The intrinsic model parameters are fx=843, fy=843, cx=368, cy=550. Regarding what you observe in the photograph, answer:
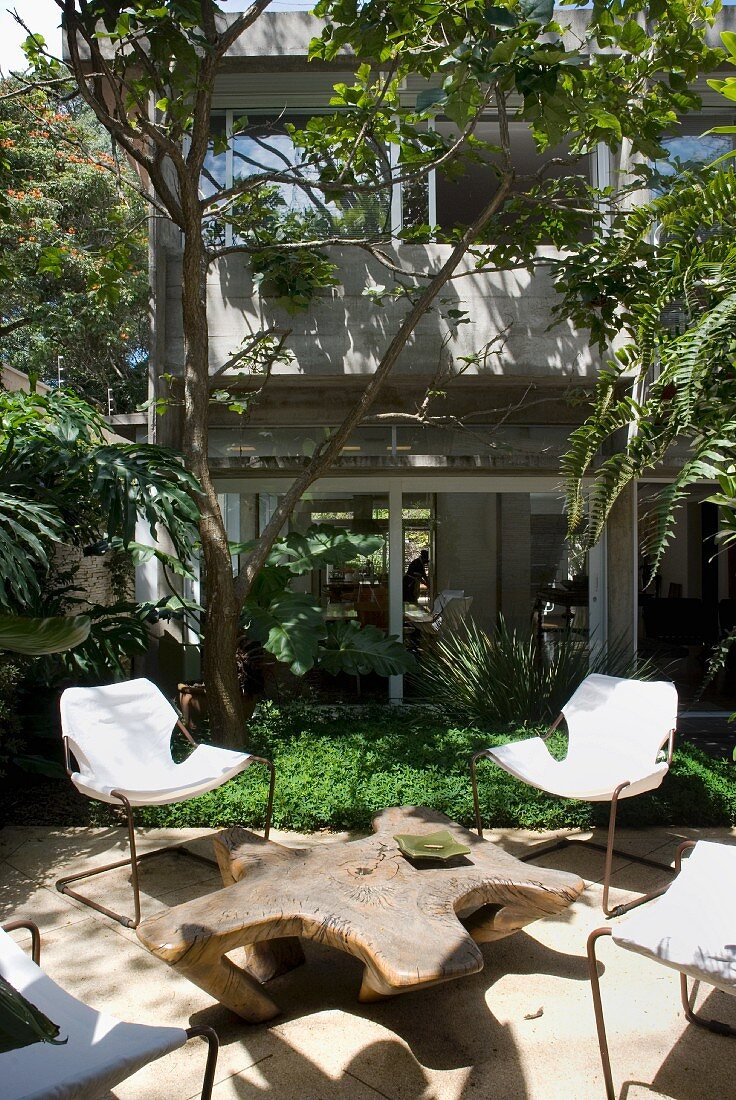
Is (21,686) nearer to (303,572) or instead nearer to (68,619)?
(303,572)

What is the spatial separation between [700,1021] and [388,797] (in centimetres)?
227

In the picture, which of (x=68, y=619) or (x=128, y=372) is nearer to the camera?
(x=68, y=619)

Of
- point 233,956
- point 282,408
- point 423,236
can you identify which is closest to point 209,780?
point 233,956

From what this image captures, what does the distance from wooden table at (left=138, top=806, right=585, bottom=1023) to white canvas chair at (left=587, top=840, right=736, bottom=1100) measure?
428 mm

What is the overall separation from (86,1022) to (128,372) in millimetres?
20128

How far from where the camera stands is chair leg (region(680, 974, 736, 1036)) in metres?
2.83

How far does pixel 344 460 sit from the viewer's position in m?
7.90

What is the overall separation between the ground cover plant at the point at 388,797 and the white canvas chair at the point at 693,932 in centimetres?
191

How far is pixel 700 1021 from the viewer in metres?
2.88

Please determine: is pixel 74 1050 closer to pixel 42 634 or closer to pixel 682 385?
pixel 42 634

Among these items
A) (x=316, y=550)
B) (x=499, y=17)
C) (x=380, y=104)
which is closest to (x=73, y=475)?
(x=316, y=550)

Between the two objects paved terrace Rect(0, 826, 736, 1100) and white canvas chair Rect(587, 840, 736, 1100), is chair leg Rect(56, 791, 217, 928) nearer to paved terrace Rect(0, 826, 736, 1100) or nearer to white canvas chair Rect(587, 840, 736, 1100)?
paved terrace Rect(0, 826, 736, 1100)

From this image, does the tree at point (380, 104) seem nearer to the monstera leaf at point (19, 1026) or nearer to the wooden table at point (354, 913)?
the wooden table at point (354, 913)

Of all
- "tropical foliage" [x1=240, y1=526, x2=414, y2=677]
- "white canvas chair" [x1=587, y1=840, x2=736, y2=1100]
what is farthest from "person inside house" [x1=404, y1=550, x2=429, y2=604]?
"white canvas chair" [x1=587, y1=840, x2=736, y2=1100]
